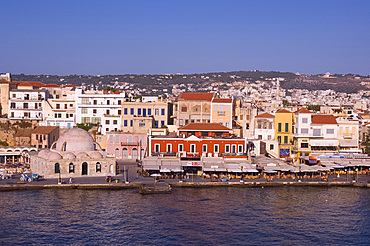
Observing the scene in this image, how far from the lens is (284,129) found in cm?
7088

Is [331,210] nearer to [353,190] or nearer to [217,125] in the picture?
[353,190]

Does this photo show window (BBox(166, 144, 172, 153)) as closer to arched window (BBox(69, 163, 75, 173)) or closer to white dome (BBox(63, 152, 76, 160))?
white dome (BBox(63, 152, 76, 160))

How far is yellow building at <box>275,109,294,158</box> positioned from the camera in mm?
70375

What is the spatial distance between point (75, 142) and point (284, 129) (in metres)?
27.7

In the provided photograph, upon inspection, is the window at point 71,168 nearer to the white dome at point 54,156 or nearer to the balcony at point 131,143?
the white dome at point 54,156

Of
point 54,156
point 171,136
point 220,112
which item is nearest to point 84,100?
point 171,136

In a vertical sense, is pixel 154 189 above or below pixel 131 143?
below

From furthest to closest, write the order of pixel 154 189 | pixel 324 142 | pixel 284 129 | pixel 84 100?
pixel 84 100 → pixel 284 129 → pixel 324 142 → pixel 154 189

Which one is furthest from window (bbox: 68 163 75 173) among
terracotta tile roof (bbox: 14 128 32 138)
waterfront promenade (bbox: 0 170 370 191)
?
terracotta tile roof (bbox: 14 128 32 138)

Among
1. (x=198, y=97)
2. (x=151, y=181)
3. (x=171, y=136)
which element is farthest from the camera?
(x=198, y=97)

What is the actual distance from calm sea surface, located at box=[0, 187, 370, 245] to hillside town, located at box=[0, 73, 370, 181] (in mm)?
6001

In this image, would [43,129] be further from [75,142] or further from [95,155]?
[95,155]

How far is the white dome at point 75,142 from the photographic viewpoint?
199 feet

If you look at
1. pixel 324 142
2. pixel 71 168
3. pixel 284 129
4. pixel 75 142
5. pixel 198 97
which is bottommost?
pixel 71 168
